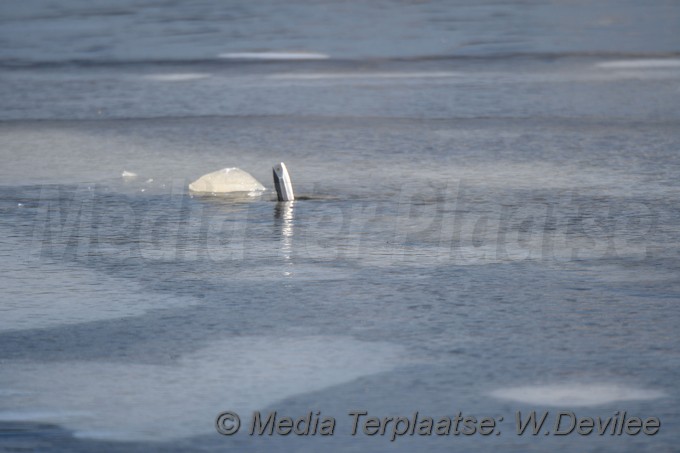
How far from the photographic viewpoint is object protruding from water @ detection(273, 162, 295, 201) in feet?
21.5

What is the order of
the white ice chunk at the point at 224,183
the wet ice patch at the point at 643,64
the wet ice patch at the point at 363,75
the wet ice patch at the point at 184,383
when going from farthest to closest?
1. the wet ice patch at the point at 643,64
2. the wet ice patch at the point at 363,75
3. the white ice chunk at the point at 224,183
4. the wet ice patch at the point at 184,383

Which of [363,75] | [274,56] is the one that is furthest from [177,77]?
[363,75]

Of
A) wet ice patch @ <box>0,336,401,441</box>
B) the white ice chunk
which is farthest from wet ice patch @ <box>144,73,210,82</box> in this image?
wet ice patch @ <box>0,336,401,441</box>

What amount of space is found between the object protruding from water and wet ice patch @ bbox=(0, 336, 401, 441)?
2.32 meters

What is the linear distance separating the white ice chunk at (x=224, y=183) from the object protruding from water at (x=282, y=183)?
12.2 inches

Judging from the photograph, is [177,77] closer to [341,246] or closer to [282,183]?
[282,183]

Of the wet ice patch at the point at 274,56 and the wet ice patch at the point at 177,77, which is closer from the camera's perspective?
the wet ice patch at the point at 177,77

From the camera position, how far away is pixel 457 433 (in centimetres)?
346

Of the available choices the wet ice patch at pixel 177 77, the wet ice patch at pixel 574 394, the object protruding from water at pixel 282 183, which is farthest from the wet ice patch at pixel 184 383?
the wet ice patch at pixel 177 77

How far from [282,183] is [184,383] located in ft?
9.17

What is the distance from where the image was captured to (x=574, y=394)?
374 centimetres

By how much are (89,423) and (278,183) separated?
3133mm

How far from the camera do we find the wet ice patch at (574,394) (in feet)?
12.0

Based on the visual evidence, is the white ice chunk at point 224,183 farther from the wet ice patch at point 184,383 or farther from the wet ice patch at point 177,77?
the wet ice patch at point 177,77
